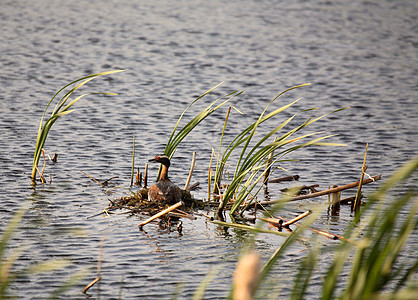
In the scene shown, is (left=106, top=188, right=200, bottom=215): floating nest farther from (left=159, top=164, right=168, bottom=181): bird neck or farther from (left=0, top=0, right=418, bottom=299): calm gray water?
(left=159, top=164, right=168, bottom=181): bird neck

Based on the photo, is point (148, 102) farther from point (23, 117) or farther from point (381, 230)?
point (381, 230)

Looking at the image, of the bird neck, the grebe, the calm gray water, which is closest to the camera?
the calm gray water

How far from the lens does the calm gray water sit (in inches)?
297

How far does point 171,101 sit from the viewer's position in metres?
17.2

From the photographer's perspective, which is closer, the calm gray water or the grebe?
the calm gray water

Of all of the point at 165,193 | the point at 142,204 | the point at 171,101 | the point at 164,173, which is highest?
the point at 171,101

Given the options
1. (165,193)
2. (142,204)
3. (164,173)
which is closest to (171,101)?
(164,173)

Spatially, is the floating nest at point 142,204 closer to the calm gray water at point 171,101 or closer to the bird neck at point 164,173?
the calm gray water at point 171,101

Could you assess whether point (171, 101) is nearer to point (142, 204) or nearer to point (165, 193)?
point (142, 204)

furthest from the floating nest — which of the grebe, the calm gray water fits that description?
the calm gray water

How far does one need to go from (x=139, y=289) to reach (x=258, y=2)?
32.0 metres

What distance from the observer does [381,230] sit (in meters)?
3.83

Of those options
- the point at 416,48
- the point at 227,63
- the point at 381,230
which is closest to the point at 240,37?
the point at 227,63

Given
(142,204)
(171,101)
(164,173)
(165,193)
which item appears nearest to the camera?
(165,193)
